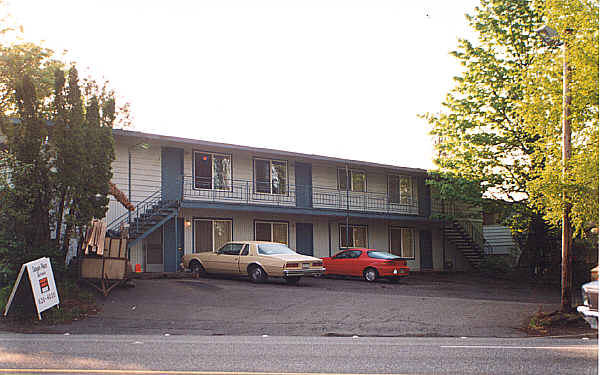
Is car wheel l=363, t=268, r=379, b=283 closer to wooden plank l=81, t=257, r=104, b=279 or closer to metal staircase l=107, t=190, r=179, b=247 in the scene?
metal staircase l=107, t=190, r=179, b=247

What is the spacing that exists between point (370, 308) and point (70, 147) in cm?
895

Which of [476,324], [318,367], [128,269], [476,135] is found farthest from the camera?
[476,135]

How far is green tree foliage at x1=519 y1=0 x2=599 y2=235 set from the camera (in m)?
12.3

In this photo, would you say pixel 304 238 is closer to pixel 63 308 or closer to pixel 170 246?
pixel 170 246

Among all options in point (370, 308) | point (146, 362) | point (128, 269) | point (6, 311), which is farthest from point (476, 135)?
point (146, 362)

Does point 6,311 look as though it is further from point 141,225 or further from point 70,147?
point 141,225

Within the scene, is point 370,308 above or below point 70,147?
below

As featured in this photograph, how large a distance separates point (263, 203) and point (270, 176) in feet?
4.49

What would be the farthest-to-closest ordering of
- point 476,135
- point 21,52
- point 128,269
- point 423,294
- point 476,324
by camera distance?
point 476,135, point 21,52, point 423,294, point 128,269, point 476,324

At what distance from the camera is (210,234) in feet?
90.6

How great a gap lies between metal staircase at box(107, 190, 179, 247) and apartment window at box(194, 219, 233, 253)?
237 cm

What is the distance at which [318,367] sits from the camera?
8539 millimetres

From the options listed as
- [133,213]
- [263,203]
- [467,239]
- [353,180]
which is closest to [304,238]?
[263,203]

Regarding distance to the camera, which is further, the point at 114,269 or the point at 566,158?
the point at 114,269
